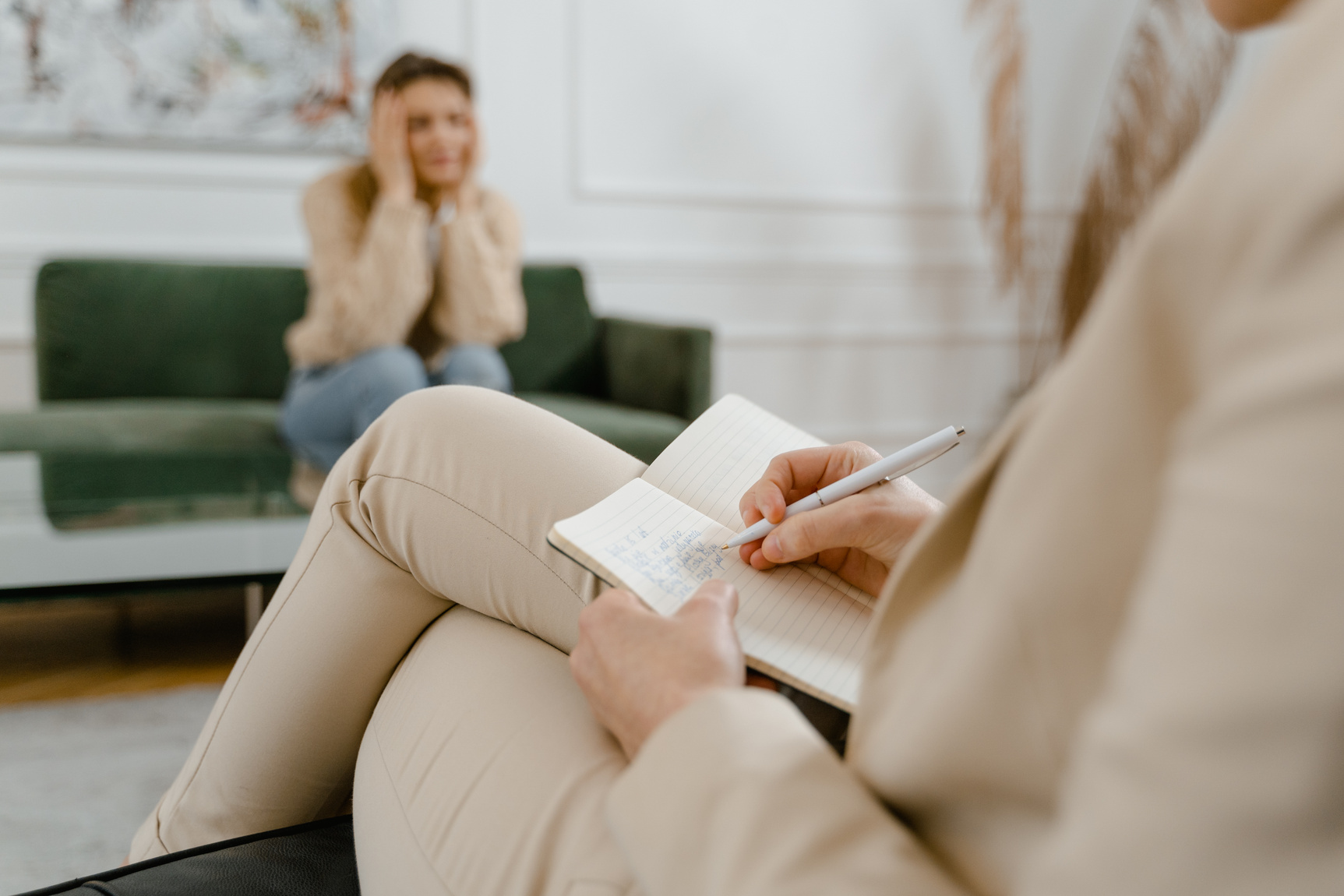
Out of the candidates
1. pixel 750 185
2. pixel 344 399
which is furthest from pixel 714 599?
pixel 750 185

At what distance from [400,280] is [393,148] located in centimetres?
32

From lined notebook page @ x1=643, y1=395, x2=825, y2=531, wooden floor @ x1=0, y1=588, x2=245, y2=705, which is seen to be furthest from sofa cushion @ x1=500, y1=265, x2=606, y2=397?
lined notebook page @ x1=643, y1=395, x2=825, y2=531

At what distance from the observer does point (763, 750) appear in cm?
37

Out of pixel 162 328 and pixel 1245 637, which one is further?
pixel 162 328

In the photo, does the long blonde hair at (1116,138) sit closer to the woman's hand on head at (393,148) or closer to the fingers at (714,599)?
the woman's hand on head at (393,148)

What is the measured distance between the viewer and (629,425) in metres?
2.04

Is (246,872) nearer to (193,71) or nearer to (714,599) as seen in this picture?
(714,599)

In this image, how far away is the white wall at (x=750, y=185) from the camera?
250 centimetres

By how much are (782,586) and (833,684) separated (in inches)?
3.7

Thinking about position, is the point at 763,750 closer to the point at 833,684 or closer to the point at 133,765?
the point at 833,684

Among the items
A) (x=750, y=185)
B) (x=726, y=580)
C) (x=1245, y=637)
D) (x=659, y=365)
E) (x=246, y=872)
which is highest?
(x=750, y=185)

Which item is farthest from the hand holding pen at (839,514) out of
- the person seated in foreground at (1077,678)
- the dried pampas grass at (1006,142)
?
the dried pampas grass at (1006,142)

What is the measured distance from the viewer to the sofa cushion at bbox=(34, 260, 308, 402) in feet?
7.12

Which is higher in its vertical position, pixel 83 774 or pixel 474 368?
pixel 474 368
